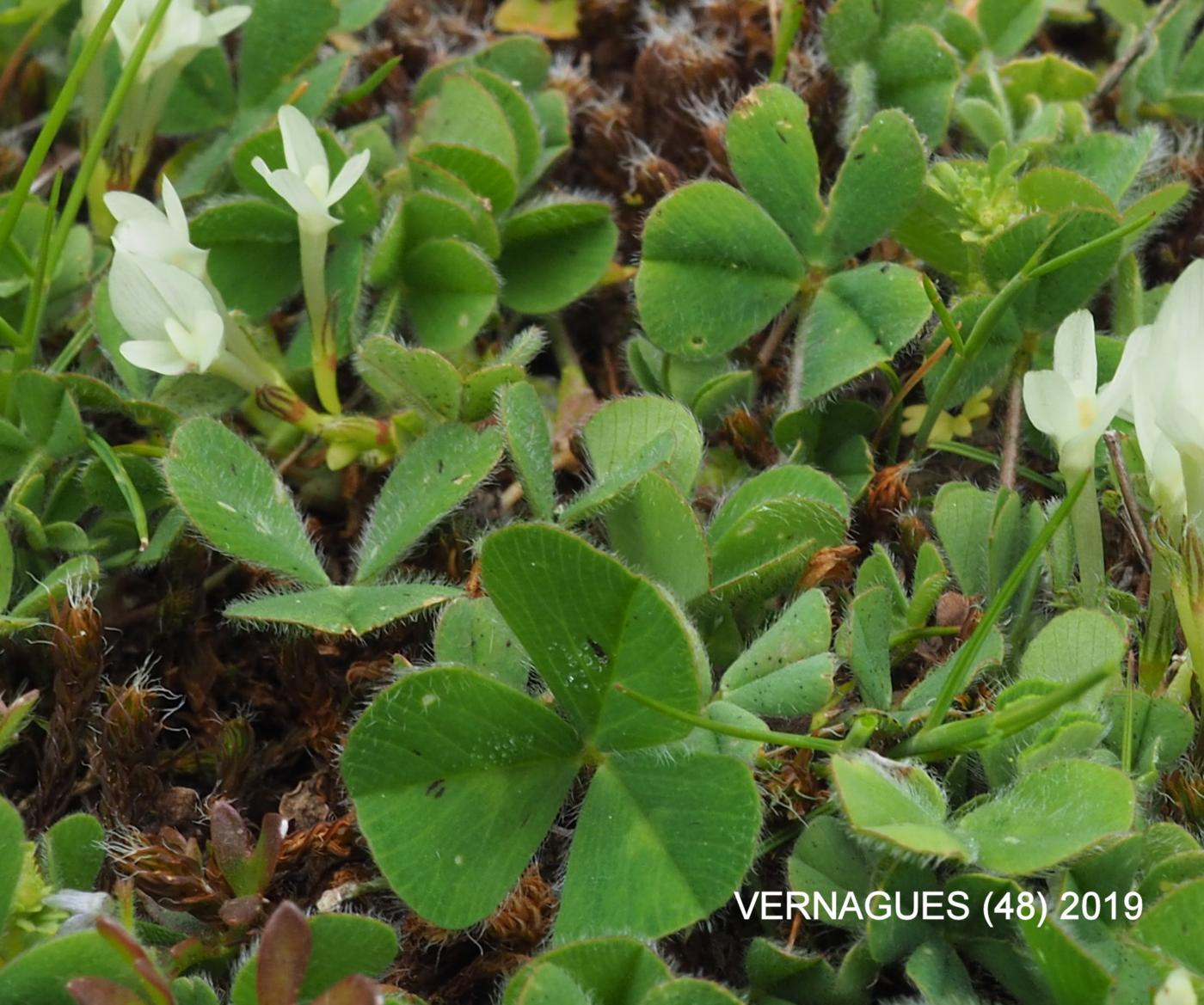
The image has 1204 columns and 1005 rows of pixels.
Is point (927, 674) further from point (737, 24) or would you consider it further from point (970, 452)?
point (737, 24)

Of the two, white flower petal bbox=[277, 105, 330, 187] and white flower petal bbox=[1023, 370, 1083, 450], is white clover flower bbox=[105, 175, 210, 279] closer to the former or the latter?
white flower petal bbox=[277, 105, 330, 187]

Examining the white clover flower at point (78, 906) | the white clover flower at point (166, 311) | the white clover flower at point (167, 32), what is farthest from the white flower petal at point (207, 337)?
the white clover flower at point (78, 906)

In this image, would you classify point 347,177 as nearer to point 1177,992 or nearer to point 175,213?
point 175,213

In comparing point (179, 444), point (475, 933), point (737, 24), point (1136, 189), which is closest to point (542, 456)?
point (179, 444)

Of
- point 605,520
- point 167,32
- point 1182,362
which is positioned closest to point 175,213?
point 167,32

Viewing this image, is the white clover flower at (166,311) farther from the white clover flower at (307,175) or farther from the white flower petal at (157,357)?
the white clover flower at (307,175)

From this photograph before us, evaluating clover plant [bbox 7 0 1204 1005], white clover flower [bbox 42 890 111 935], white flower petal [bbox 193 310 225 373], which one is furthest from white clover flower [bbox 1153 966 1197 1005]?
white flower petal [bbox 193 310 225 373]
